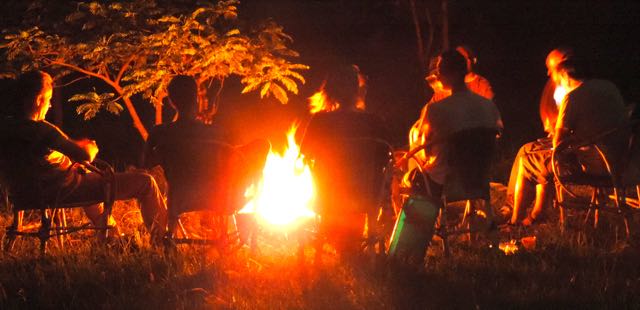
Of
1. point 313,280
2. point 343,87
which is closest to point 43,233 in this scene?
point 313,280

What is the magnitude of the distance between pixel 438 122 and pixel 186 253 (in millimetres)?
2062

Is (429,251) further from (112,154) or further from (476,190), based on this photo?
(112,154)

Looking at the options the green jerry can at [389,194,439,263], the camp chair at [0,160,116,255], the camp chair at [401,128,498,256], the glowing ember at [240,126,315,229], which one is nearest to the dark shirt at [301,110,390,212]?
the green jerry can at [389,194,439,263]

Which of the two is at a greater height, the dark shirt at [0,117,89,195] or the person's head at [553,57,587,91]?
the person's head at [553,57,587,91]

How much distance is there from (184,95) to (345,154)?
4.04ft

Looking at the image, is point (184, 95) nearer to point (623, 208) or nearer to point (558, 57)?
point (558, 57)

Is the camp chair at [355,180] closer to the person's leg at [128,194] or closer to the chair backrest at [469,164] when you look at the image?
the chair backrest at [469,164]

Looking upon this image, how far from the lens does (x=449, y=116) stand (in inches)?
206

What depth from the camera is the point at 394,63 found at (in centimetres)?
1859

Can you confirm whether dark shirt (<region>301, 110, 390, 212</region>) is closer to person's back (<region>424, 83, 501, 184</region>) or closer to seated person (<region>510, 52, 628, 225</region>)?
person's back (<region>424, 83, 501, 184</region>)

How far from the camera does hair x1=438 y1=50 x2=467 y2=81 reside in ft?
17.6

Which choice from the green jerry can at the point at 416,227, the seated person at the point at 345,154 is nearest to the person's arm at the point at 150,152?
the seated person at the point at 345,154

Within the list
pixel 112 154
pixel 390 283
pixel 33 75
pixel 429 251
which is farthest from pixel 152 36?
pixel 112 154

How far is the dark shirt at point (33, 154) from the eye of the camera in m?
5.18
